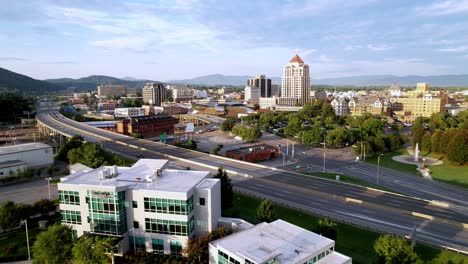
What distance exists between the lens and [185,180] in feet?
99.9

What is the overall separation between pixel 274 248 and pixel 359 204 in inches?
900

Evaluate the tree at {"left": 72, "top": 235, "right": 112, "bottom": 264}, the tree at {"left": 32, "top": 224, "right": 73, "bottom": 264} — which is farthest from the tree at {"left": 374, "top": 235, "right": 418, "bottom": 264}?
the tree at {"left": 32, "top": 224, "right": 73, "bottom": 264}

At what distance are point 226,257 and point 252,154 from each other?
46437 mm

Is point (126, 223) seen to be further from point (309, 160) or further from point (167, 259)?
point (309, 160)

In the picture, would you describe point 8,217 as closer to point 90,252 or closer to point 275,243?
point 90,252

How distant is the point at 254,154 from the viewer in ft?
225

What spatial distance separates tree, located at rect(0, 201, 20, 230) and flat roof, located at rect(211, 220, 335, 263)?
2241 cm

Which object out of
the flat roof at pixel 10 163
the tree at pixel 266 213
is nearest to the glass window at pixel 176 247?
the tree at pixel 266 213

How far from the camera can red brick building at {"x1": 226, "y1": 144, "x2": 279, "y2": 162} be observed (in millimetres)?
67438

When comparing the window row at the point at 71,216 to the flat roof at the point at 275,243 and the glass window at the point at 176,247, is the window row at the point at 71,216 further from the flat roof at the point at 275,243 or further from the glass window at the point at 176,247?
the flat roof at the point at 275,243

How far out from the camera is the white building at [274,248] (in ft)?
68.1

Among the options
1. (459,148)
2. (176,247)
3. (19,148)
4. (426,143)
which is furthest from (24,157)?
(426,143)

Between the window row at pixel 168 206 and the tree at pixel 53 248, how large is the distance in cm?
667

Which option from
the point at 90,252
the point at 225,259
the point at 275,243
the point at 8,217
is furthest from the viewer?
the point at 8,217
